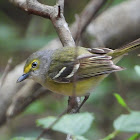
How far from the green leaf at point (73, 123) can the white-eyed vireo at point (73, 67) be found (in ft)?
5.52

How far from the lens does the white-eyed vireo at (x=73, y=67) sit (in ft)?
9.73

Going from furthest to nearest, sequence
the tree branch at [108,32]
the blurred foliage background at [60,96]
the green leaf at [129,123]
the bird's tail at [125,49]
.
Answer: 1. the blurred foliage background at [60,96]
2. the tree branch at [108,32]
3. the bird's tail at [125,49]
4. the green leaf at [129,123]

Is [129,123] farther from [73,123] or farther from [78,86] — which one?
[78,86]

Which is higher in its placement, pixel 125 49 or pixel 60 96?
pixel 60 96

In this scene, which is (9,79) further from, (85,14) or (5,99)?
(85,14)

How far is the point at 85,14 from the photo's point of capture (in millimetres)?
4234

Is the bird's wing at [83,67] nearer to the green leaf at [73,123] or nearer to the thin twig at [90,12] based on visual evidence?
the thin twig at [90,12]

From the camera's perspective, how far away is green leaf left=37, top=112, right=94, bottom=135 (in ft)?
3.62

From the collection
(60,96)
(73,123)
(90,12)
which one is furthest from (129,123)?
(60,96)

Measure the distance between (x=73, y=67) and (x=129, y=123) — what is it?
1915mm

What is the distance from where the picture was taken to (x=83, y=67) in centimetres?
308

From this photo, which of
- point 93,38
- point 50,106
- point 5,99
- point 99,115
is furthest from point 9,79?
point 99,115

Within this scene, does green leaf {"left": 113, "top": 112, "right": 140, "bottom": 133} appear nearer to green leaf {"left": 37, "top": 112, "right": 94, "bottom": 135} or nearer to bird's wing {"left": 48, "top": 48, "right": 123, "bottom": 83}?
green leaf {"left": 37, "top": 112, "right": 94, "bottom": 135}

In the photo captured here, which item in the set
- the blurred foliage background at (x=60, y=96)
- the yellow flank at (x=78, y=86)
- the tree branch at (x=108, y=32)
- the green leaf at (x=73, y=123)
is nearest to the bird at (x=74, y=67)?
the yellow flank at (x=78, y=86)
